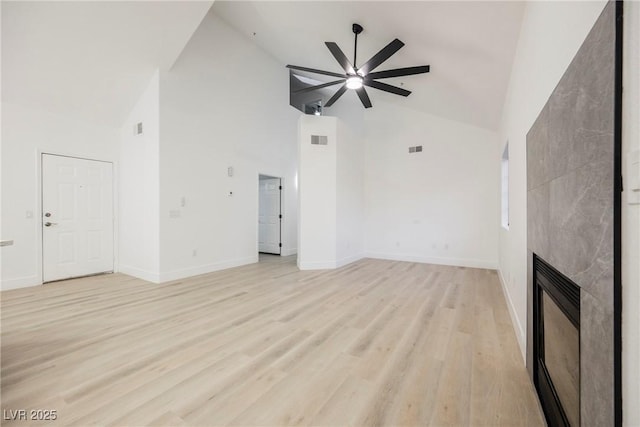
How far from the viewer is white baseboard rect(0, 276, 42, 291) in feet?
12.8

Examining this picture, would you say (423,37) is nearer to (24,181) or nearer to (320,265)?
(320,265)

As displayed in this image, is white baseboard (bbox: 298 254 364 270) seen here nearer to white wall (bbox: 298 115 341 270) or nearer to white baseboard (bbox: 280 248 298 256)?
white wall (bbox: 298 115 341 270)

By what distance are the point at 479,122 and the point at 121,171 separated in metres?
6.98

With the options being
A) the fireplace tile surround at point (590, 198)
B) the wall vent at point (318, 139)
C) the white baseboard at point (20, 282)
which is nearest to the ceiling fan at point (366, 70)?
the wall vent at point (318, 139)

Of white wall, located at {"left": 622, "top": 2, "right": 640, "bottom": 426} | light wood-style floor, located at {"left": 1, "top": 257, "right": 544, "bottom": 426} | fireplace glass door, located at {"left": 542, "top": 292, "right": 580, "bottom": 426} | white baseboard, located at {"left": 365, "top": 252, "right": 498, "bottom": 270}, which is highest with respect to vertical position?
white wall, located at {"left": 622, "top": 2, "right": 640, "bottom": 426}

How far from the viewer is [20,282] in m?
4.05

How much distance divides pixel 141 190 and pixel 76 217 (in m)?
1.15

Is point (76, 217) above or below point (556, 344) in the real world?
above

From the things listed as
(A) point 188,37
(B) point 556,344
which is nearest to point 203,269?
(A) point 188,37

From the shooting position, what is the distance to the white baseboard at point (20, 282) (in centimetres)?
391

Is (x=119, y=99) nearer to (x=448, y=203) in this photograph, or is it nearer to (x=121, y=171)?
(x=121, y=171)

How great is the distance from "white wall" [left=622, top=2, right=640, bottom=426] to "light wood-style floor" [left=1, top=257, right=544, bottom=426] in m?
1.08

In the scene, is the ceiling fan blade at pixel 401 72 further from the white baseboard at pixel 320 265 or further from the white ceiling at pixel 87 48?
the white baseboard at pixel 320 265

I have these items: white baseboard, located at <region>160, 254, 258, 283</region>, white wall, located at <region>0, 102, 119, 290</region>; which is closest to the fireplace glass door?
white baseboard, located at <region>160, 254, 258, 283</region>
